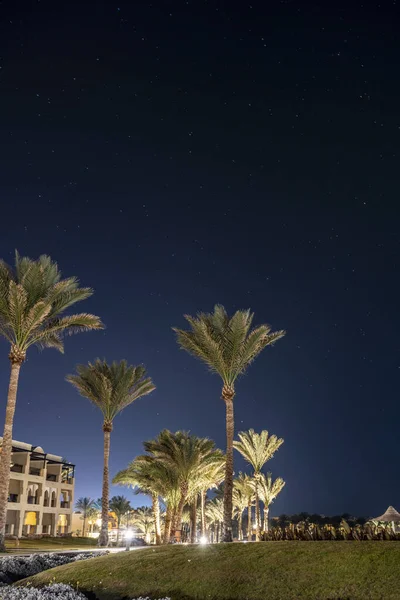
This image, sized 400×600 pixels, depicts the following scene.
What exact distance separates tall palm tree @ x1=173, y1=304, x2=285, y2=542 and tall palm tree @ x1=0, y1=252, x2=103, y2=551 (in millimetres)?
6614

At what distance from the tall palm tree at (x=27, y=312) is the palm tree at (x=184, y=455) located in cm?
1337

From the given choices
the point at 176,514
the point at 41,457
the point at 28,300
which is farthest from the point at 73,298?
the point at 41,457

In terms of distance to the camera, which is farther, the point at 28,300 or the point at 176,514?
the point at 176,514

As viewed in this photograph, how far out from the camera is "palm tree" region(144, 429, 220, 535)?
3934 cm

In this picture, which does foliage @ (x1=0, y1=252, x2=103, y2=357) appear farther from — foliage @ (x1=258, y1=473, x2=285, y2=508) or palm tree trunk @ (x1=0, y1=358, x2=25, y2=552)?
foliage @ (x1=258, y1=473, x2=285, y2=508)

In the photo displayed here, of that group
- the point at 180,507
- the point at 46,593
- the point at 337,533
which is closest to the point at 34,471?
the point at 180,507

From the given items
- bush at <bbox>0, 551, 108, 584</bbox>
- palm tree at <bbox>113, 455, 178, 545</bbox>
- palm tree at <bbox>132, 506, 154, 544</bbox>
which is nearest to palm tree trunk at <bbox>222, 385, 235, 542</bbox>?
bush at <bbox>0, 551, 108, 584</bbox>

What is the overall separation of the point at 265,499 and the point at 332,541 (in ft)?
149

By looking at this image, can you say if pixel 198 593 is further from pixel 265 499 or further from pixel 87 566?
pixel 265 499

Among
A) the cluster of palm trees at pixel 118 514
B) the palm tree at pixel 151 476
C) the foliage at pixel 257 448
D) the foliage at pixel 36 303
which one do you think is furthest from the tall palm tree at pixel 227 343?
the cluster of palm trees at pixel 118 514

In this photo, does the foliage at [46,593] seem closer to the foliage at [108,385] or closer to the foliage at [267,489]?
the foliage at [108,385]

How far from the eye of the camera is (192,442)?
39.9m

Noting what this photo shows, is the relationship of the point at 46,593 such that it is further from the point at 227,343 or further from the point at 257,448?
the point at 257,448

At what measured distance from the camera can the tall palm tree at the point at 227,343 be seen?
91.4 ft
